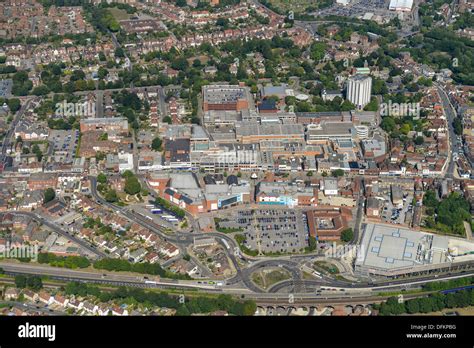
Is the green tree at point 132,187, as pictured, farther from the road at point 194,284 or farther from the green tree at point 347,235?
the green tree at point 347,235

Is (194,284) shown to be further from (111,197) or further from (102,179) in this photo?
(102,179)

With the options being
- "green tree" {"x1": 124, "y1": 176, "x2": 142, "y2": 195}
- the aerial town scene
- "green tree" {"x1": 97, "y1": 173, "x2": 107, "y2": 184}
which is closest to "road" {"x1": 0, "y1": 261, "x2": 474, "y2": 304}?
the aerial town scene

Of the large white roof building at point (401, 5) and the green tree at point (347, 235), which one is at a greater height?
the large white roof building at point (401, 5)

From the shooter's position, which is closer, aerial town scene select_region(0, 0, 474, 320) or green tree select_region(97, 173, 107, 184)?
aerial town scene select_region(0, 0, 474, 320)

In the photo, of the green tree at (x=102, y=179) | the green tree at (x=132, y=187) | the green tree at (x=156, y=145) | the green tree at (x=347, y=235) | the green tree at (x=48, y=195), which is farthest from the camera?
the green tree at (x=156, y=145)

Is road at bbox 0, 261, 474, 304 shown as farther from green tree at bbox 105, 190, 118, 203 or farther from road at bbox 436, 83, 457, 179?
road at bbox 436, 83, 457, 179

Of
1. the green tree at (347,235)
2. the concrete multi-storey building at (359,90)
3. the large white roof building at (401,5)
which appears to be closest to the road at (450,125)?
the concrete multi-storey building at (359,90)

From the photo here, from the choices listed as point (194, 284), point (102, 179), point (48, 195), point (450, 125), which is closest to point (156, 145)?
point (102, 179)

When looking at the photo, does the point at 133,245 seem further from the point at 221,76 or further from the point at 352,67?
the point at 352,67

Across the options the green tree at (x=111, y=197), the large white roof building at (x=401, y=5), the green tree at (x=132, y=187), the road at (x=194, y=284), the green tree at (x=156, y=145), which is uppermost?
the large white roof building at (x=401, y=5)
